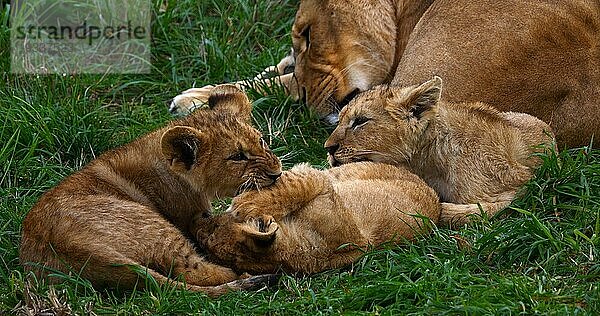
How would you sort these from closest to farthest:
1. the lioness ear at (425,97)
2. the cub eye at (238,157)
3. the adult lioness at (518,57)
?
the cub eye at (238,157) < the lioness ear at (425,97) < the adult lioness at (518,57)

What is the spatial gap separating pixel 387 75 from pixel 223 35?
1882 mm

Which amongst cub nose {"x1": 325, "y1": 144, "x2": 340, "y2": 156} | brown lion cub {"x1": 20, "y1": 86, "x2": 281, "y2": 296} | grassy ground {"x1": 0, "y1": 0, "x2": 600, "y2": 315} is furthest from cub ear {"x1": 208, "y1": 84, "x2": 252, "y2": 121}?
grassy ground {"x1": 0, "y1": 0, "x2": 600, "y2": 315}

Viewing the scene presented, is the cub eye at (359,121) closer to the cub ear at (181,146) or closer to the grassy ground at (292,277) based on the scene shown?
the grassy ground at (292,277)

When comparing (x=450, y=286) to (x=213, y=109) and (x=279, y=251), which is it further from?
(x=213, y=109)

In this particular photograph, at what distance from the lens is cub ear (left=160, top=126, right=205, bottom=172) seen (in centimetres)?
528

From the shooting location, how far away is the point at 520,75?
20.6 feet

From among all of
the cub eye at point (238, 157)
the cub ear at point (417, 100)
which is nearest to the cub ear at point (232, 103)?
the cub eye at point (238, 157)

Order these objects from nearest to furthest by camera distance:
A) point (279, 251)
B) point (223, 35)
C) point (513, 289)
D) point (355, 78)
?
point (513, 289)
point (279, 251)
point (355, 78)
point (223, 35)

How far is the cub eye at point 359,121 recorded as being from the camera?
604cm

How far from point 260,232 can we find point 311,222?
320mm

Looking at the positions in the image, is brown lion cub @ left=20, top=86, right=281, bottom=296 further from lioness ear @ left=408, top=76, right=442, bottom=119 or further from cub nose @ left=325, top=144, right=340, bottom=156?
lioness ear @ left=408, top=76, right=442, bottom=119

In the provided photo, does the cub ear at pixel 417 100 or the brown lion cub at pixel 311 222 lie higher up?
the cub ear at pixel 417 100

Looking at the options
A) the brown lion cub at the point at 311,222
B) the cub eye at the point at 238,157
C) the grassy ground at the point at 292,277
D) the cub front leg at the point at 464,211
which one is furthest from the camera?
the cub front leg at the point at 464,211

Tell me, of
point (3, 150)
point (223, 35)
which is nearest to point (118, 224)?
point (3, 150)
